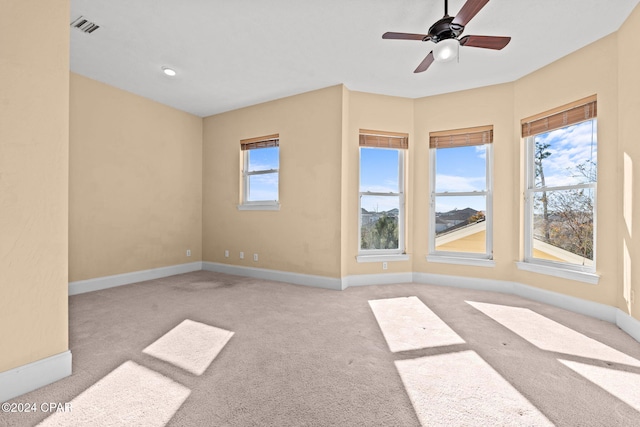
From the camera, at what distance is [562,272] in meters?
3.17

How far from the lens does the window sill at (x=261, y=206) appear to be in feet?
14.8

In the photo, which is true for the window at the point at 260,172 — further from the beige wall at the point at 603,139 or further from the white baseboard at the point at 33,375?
the beige wall at the point at 603,139

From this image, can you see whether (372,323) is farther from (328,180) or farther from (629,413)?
(328,180)

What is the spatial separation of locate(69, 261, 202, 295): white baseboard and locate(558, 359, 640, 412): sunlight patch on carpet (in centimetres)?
505

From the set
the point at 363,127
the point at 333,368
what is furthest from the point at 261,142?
the point at 333,368

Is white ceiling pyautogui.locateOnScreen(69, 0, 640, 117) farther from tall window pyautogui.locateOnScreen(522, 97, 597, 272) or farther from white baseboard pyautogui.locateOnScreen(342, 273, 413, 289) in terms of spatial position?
white baseboard pyautogui.locateOnScreen(342, 273, 413, 289)

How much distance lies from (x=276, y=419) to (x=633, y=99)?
12.5ft

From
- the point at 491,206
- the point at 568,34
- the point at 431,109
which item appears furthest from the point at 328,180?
the point at 568,34

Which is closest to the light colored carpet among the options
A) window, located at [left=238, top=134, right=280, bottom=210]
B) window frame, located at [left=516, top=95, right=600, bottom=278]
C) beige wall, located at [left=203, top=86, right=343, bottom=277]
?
window frame, located at [left=516, top=95, right=600, bottom=278]

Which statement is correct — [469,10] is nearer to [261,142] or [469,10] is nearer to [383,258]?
[383,258]

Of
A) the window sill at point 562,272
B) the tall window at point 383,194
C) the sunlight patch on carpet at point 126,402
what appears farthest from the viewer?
the tall window at point 383,194

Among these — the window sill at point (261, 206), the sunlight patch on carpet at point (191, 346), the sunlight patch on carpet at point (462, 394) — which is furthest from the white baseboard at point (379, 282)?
the sunlight patch on carpet at point (462, 394)

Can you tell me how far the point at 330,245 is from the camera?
13.2 ft

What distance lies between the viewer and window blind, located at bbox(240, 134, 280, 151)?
4.51 m
